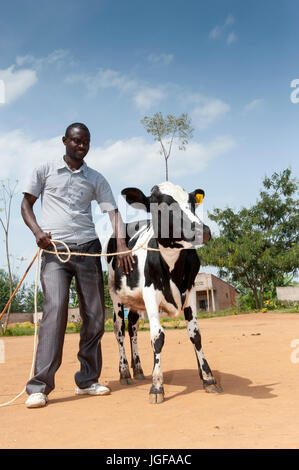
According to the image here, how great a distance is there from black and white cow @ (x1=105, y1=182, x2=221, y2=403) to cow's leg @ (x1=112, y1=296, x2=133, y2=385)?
0.83 meters

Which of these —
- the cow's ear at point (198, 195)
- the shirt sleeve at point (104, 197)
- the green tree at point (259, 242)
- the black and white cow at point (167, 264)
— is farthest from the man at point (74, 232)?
the green tree at point (259, 242)

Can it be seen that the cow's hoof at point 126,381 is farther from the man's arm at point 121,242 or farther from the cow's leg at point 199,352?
the man's arm at point 121,242

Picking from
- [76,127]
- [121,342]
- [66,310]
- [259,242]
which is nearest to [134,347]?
[121,342]

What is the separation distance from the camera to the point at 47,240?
4.75 metres

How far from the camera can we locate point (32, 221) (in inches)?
191

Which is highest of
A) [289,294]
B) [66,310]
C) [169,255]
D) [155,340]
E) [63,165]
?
[63,165]

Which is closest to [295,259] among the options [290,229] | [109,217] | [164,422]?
[290,229]

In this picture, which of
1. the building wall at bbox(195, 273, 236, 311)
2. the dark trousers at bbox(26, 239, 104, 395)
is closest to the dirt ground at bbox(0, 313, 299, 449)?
the dark trousers at bbox(26, 239, 104, 395)

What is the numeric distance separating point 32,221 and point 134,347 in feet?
8.13

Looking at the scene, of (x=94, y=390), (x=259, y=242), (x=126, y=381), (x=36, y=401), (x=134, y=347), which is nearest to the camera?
(x=36, y=401)

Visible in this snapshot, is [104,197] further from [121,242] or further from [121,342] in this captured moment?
[121,342]

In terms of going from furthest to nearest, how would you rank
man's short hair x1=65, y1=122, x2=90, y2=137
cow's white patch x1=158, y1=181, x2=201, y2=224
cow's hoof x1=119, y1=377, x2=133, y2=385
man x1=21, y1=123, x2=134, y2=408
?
cow's hoof x1=119, y1=377, x2=133, y2=385, man's short hair x1=65, y1=122, x2=90, y2=137, man x1=21, y1=123, x2=134, y2=408, cow's white patch x1=158, y1=181, x2=201, y2=224

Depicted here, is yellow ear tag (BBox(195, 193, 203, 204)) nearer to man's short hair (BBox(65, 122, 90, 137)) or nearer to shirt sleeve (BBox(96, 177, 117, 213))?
shirt sleeve (BBox(96, 177, 117, 213))

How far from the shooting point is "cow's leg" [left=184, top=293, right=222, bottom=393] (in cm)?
471
